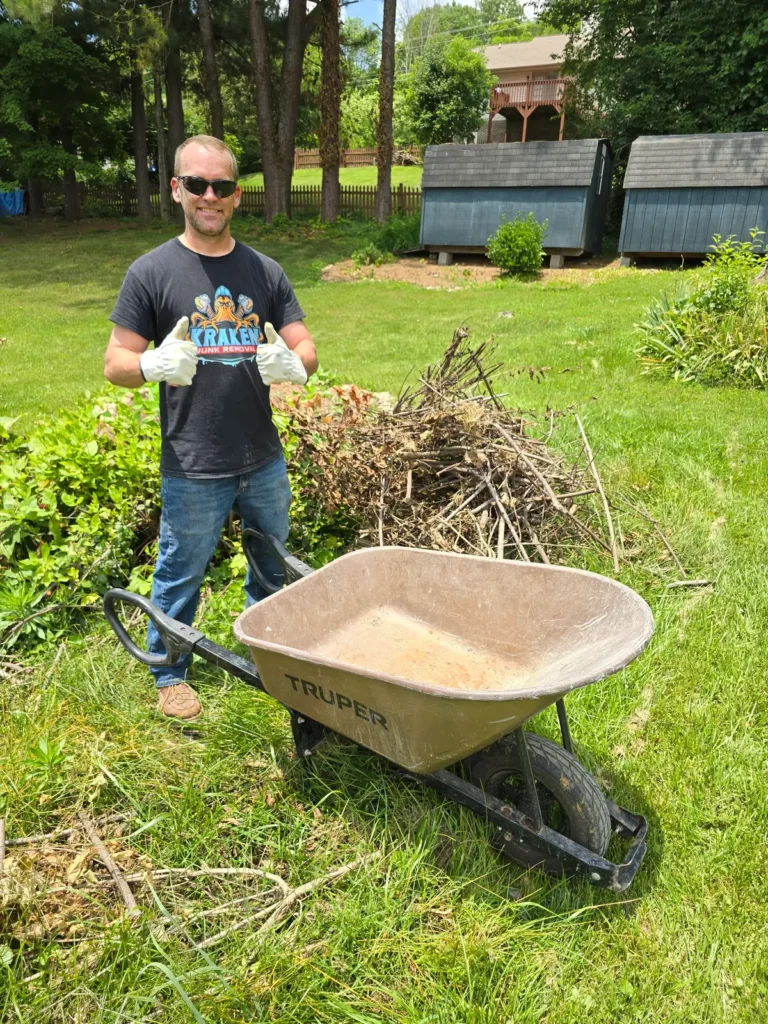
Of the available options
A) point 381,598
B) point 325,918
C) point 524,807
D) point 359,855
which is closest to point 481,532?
point 381,598

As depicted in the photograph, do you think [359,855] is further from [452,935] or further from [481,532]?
[481,532]

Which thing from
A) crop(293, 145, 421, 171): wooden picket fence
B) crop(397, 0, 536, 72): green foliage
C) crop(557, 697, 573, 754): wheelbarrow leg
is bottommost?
crop(557, 697, 573, 754): wheelbarrow leg

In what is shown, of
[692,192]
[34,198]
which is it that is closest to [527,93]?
[34,198]

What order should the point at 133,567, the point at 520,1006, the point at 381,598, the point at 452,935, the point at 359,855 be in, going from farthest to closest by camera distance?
the point at 133,567 < the point at 381,598 < the point at 359,855 < the point at 452,935 < the point at 520,1006

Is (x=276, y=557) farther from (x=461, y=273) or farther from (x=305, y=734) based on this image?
(x=461, y=273)

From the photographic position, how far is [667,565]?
4.14 metres

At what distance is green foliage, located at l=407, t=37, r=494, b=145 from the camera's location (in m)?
36.8

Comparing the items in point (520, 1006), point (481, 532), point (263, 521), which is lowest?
point (520, 1006)

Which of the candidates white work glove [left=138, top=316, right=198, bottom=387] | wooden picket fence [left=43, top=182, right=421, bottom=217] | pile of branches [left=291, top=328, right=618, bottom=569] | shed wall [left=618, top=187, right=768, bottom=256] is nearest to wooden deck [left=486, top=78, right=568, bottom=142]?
wooden picket fence [left=43, top=182, right=421, bottom=217]

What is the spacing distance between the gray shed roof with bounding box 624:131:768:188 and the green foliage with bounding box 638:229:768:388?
840 cm

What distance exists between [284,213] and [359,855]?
72.4 feet

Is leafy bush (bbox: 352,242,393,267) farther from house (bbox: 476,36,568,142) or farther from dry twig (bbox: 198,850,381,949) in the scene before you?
dry twig (bbox: 198,850,381,949)

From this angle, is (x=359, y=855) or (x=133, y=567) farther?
(x=133, y=567)

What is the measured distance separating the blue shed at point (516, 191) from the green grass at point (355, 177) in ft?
66.3
